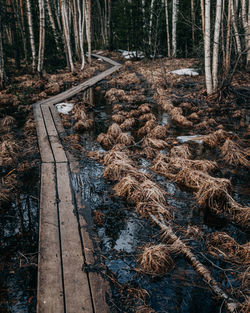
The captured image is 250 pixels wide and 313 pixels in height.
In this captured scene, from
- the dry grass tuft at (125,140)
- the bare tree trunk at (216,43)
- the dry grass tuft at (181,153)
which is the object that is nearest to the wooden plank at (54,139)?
the dry grass tuft at (125,140)

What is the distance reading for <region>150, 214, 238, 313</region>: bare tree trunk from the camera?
9.03 feet

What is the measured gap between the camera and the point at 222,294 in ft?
9.34

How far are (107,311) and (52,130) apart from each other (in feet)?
20.8

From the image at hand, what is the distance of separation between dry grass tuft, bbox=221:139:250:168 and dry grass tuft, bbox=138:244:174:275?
12.0ft

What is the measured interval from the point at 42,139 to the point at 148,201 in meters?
4.25

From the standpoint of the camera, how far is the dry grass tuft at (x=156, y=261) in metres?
3.22

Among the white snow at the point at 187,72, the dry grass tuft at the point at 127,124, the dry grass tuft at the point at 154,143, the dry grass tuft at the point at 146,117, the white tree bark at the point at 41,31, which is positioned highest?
the white tree bark at the point at 41,31

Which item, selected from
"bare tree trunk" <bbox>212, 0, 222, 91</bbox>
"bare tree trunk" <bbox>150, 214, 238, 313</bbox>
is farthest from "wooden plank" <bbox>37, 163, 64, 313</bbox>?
"bare tree trunk" <bbox>212, 0, 222, 91</bbox>

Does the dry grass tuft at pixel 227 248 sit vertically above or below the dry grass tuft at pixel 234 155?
below

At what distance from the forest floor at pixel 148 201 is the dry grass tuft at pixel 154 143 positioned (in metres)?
0.03

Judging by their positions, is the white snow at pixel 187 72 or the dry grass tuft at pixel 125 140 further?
the white snow at pixel 187 72

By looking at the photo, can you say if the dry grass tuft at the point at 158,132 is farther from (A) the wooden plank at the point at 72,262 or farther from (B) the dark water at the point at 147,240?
(A) the wooden plank at the point at 72,262

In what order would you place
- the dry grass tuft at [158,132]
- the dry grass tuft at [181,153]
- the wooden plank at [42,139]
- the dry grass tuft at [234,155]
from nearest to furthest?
the dry grass tuft at [234,155] < the wooden plank at [42,139] < the dry grass tuft at [181,153] < the dry grass tuft at [158,132]

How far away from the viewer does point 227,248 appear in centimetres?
356
